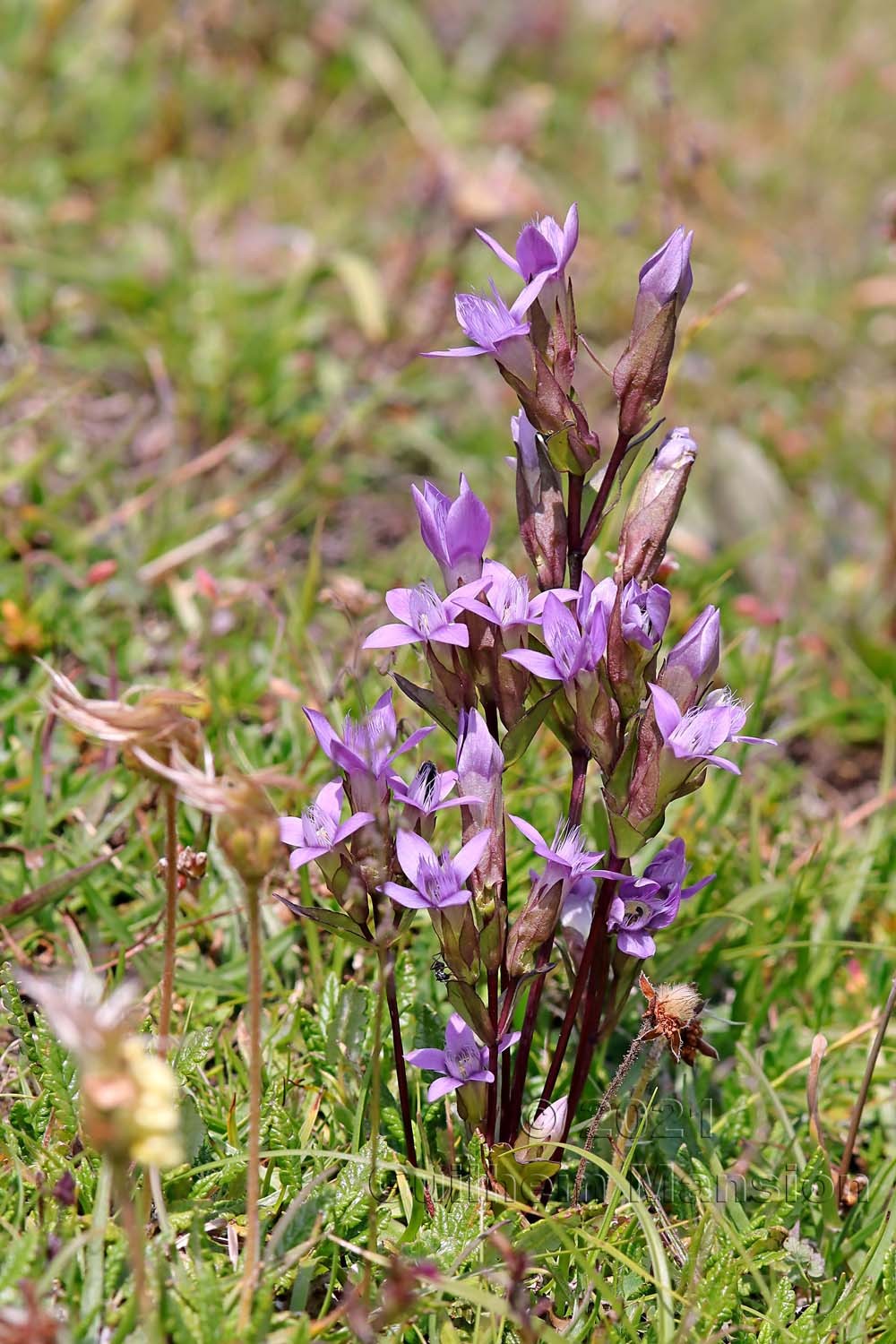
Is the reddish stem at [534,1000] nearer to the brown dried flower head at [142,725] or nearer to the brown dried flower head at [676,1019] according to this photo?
the brown dried flower head at [676,1019]

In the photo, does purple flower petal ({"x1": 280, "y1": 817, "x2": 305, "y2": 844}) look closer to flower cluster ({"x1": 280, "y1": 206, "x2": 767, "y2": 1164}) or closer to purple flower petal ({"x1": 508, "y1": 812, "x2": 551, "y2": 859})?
flower cluster ({"x1": 280, "y1": 206, "x2": 767, "y2": 1164})

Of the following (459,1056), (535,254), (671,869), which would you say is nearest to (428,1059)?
(459,1056)

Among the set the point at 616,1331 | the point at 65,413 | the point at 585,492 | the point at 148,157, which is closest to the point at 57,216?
the point at 148,157

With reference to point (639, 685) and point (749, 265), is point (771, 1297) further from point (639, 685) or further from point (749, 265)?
point (749, 265)

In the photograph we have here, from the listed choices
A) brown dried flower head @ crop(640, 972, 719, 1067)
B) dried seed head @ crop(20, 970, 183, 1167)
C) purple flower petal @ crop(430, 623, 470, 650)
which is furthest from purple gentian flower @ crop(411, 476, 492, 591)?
dried seed head @ crop(20, 970, 183, 1167)

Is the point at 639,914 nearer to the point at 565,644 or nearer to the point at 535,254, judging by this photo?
the point at 565,644

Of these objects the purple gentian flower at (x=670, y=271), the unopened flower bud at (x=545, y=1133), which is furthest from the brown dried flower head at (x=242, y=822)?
the purple gentian flower at (x=670, y=271)
